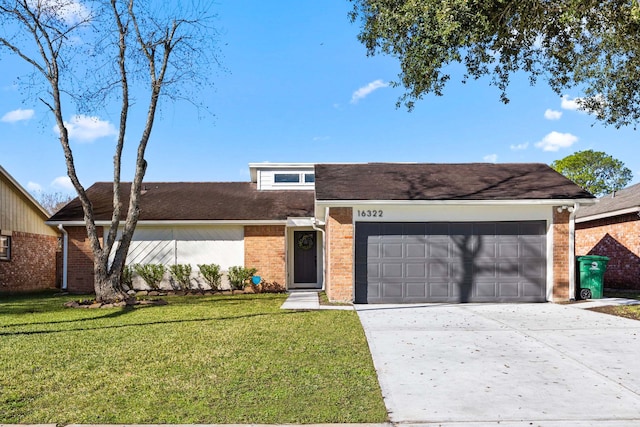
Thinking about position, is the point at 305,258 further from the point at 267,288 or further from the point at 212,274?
the point at 212,274

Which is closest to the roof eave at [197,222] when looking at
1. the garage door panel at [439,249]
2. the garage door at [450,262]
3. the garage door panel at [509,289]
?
the garage door at [450,262]

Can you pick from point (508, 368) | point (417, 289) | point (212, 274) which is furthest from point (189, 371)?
point (212, 274)

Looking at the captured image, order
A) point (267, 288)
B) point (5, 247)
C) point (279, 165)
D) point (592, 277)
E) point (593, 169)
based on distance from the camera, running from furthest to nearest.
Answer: point (593, 169), point (279, 165), point (5, 247), point (267, 288), point (592, 277)

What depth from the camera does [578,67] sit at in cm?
1133

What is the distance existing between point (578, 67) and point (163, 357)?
412 inches

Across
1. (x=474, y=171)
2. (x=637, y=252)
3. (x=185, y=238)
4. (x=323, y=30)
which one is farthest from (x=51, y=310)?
(x=637, y=252)

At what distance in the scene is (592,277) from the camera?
532 inches

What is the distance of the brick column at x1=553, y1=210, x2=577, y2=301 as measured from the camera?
1305 cm

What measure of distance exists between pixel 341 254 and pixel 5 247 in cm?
1298

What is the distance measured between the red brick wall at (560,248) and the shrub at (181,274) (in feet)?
37.5

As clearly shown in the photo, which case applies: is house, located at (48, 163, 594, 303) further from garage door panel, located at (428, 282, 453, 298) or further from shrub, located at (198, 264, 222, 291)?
shrub, located at (198, 264, 222, 291)

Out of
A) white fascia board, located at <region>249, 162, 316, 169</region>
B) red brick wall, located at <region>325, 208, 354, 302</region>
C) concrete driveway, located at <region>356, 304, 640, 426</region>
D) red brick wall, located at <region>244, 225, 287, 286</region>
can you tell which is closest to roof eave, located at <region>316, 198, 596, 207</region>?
red brick wall, located at <region>325, 208, 354, 302</region>

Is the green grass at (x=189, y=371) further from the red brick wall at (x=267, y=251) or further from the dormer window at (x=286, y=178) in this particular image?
the dormer window at (x=286, y=178)

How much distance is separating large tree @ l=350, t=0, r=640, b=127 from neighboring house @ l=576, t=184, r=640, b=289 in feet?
19.1
